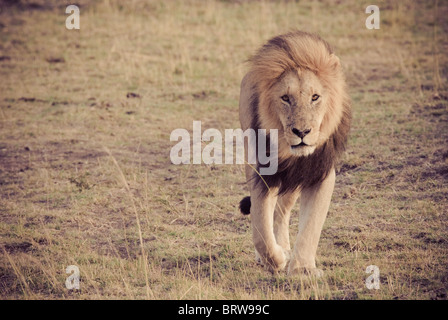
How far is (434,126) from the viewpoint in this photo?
23.7 ft

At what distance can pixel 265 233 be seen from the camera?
400 cm

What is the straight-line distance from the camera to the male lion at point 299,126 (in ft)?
12.3

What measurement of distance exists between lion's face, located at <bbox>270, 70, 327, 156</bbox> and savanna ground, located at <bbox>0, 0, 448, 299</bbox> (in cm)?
89

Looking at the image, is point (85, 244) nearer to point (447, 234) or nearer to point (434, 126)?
point (447, 234)

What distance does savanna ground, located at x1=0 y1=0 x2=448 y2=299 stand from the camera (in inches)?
162

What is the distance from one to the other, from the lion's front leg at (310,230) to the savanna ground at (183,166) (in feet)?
0.42

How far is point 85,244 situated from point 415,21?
33.4 ft
